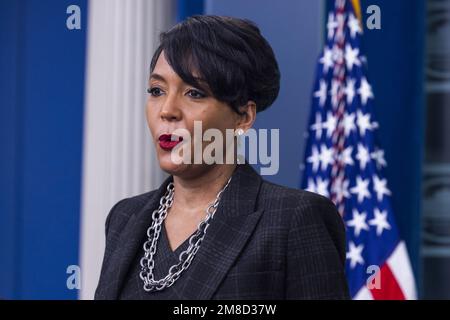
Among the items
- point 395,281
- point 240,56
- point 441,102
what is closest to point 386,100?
point 441,102

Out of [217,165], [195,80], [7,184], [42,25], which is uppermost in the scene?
[42,25]

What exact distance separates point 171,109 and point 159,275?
325 mm

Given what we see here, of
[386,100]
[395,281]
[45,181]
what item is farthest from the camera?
[45,181]

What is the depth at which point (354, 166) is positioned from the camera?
3.27m

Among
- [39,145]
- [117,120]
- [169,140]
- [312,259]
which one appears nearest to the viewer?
[312,259]

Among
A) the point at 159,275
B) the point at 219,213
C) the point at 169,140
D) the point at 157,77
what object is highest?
the point at 157,77

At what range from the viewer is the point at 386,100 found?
143 inches

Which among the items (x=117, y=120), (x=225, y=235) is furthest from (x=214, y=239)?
(x=117, y=120)

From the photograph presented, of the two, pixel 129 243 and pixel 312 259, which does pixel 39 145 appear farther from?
pixel 312 259

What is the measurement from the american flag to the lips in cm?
174

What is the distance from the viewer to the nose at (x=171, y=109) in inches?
60.2

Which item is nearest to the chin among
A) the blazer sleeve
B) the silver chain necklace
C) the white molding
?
the silver chain necklace

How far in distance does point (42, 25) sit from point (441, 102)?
1.97 m

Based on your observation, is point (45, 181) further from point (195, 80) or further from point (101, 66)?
point (195, 80)
